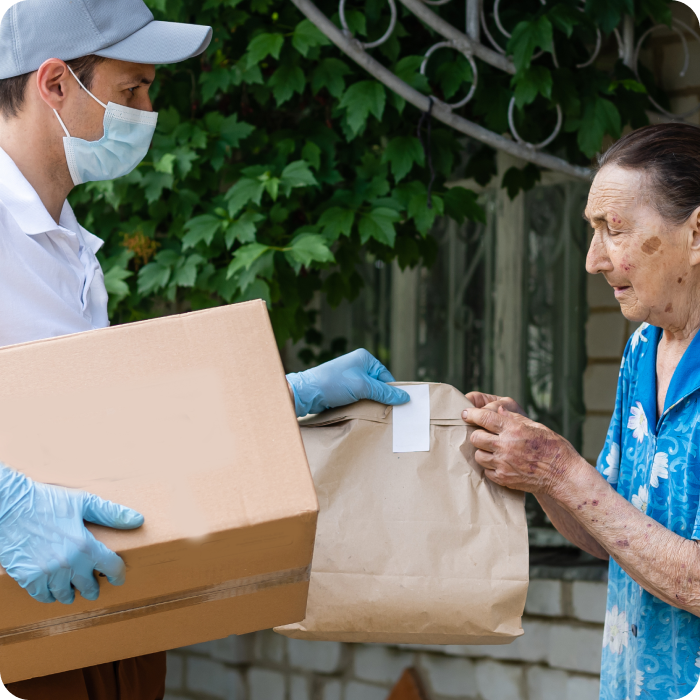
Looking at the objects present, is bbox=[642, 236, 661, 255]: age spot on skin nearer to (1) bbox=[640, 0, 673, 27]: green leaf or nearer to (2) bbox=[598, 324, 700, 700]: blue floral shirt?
(2) bbox=[598, 324, 700, 700]: blue floral shirt

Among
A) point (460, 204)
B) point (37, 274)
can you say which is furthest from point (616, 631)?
point (460, 204)

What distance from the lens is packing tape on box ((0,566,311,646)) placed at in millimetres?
1133

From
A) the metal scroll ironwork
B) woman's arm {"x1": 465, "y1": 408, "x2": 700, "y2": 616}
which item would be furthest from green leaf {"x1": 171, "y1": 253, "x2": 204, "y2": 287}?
woman's arm {"x1": 465, "y1": 408, "x2": 700, "y2": 616}

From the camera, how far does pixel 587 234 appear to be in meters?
3.32

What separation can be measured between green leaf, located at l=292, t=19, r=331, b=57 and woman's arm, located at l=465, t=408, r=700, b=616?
1.56 meters

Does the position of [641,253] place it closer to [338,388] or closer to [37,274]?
[338,388]

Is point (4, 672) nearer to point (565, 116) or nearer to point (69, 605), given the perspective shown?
point (69, 605)

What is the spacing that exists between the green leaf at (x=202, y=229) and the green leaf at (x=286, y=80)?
45 cm

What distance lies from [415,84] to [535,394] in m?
1.59

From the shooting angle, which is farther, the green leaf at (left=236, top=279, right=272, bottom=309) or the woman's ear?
the green leaf at (left=236, top=279, right=272, bottom=309)

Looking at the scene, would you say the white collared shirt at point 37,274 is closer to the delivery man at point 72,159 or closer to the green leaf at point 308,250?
the delivery man at point 72,159

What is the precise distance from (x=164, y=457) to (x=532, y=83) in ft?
6.05

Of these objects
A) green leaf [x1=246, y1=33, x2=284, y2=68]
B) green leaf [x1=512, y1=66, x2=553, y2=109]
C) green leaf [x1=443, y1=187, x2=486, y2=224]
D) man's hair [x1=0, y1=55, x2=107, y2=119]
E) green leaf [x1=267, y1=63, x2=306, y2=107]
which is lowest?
green leaf [x1=443, y1=187, x2=486, y2=224]

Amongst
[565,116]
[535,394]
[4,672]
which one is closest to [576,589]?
[535,394]
